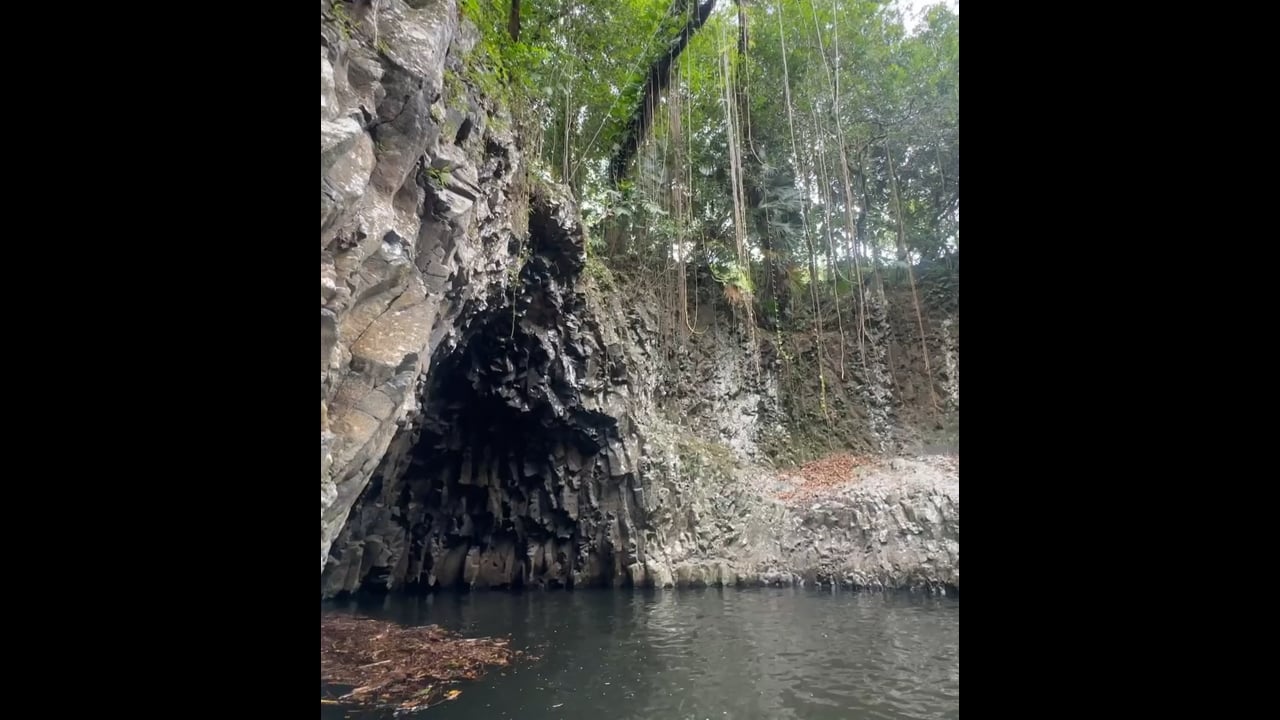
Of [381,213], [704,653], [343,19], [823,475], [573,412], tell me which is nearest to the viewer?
[343,19]

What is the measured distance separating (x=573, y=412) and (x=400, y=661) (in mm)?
4430

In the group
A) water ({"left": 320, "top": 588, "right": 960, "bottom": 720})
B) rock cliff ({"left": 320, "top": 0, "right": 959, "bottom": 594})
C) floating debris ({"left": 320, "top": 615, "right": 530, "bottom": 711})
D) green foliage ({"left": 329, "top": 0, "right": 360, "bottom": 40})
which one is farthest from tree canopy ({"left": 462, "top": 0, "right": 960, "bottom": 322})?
floating debris ({"left": 320, "top": 615, "right": 530, "bottom": 711})

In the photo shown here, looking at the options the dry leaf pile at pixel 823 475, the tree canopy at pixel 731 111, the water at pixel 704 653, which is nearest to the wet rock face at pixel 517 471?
the water at pixel 704 653

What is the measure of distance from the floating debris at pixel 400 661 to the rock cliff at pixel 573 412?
125 centimetres

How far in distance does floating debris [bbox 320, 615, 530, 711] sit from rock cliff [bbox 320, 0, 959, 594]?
49.4 inches

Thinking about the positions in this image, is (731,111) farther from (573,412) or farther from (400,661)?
(400,661)

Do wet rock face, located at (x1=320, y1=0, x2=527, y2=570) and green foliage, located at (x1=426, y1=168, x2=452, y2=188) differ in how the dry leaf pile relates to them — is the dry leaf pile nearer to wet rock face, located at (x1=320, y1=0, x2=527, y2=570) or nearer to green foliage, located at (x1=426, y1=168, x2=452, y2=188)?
wet rock face, located at (x1=320, y1=0, x2=527, y2=570)

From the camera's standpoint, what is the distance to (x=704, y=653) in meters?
6.16

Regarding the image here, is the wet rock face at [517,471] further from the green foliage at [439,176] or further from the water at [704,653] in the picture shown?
the green foliage at [439,176]

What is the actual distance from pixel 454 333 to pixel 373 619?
13.6 feet

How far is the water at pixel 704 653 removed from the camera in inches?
186

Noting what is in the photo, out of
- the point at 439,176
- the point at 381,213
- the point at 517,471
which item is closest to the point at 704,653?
the point at 517,471
